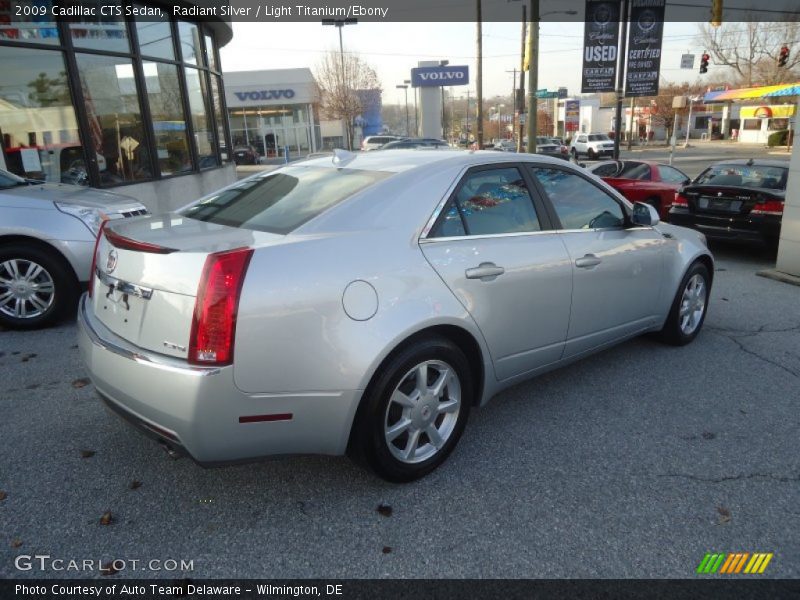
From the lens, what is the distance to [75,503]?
2773mm

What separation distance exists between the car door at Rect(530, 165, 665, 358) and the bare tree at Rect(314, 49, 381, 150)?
42.2 meters

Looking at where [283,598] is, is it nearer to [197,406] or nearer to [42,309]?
[197,406]

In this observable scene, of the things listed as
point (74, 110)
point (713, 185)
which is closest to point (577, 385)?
point (713, 185)

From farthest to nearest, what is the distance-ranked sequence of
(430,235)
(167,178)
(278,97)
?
(278,97) < (167,178) < (430,235)

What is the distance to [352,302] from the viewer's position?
2547mm

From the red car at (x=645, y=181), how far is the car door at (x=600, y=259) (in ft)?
21.2

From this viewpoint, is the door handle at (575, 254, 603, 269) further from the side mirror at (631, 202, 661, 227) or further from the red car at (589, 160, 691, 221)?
the red car at (589, 160, 691, 221)

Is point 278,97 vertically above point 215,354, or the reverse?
point 278,97

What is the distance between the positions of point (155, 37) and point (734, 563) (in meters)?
12.5

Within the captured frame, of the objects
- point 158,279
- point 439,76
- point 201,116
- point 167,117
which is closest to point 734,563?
point 158,279

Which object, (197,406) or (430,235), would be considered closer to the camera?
(197,406)

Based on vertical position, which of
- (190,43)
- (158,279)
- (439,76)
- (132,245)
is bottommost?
(158,279)

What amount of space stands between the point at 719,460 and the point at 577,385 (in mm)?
1118

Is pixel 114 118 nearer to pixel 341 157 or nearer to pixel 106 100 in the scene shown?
pixel 106 100
